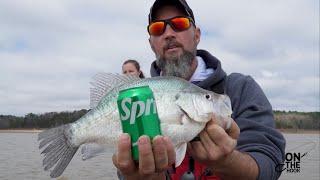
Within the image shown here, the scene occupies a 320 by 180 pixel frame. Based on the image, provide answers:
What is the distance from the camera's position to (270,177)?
12.9 feet

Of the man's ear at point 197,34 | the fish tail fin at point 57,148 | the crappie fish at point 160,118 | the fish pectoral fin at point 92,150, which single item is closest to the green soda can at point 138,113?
the crappie fish at point 160,118

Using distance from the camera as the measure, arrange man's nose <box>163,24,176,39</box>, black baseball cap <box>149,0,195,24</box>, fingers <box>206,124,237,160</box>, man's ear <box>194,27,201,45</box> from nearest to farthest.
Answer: fingers <box>206,124,237,160</box>, man's nose <box>163,24,176,39</box>, black baseball cap <box>149,0,195,24</box>, man's ear <box>194,27,201,45</box>

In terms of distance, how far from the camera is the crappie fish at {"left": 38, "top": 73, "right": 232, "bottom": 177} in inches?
126

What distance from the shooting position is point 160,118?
123 inches

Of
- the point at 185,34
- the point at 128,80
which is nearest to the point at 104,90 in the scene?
the point at 128,80

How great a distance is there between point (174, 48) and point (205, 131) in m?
1.61

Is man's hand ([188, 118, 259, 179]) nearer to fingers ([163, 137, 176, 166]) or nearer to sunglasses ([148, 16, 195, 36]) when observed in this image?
fingers ([163, 137, 176, 166])

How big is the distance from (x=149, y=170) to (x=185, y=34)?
77.8 inches

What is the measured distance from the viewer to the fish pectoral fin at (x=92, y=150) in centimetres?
347

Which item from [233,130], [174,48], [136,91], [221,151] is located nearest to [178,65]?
[174,48]

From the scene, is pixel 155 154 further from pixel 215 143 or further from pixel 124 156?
pixel 215 143

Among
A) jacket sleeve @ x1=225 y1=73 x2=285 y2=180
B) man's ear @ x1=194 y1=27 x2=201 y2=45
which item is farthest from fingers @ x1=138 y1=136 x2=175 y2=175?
man's ear @ x1=194 y1=27 x2=201 y2=45

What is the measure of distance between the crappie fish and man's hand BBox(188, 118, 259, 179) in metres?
0.08

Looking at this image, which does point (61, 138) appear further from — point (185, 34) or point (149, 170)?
point (185, 34)
